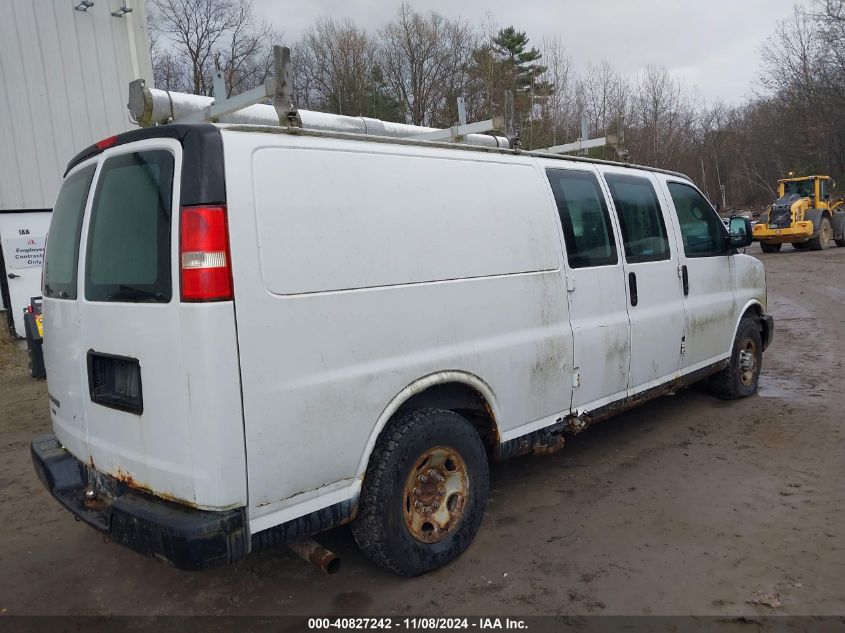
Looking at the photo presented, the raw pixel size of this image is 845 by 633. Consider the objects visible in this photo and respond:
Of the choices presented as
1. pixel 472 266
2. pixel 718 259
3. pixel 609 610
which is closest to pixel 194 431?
pixel 472 266

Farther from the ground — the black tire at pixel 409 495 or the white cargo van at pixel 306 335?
the white cargo van at pixel 306 335

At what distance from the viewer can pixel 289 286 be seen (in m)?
2.58

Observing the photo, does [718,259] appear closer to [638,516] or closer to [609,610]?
[638,516]

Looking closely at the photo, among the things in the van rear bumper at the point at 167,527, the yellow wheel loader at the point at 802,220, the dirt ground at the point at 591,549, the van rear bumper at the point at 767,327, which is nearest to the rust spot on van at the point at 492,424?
the dirt ground at the point at 591,549

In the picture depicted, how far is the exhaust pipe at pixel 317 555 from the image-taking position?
283cm

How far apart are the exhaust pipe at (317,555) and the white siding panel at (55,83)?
9664 millimetres

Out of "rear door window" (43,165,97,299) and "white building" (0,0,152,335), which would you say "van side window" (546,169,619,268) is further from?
"white building" (0,0,152,335)

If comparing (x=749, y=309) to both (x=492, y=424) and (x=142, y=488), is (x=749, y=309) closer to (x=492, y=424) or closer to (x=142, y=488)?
(x=492, y=424)

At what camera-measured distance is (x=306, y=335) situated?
2633mm

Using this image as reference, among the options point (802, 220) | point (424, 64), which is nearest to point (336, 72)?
point (424, 64)

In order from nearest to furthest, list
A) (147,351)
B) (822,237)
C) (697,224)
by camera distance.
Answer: (147,351) → (697,224) → (822,237)

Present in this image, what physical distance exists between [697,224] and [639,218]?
3.10ft

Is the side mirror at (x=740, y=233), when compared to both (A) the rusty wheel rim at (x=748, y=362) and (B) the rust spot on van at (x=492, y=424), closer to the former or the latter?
(A) the rusty wheel rim at (x=748, y=362)

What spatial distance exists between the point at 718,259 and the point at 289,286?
4.15m
